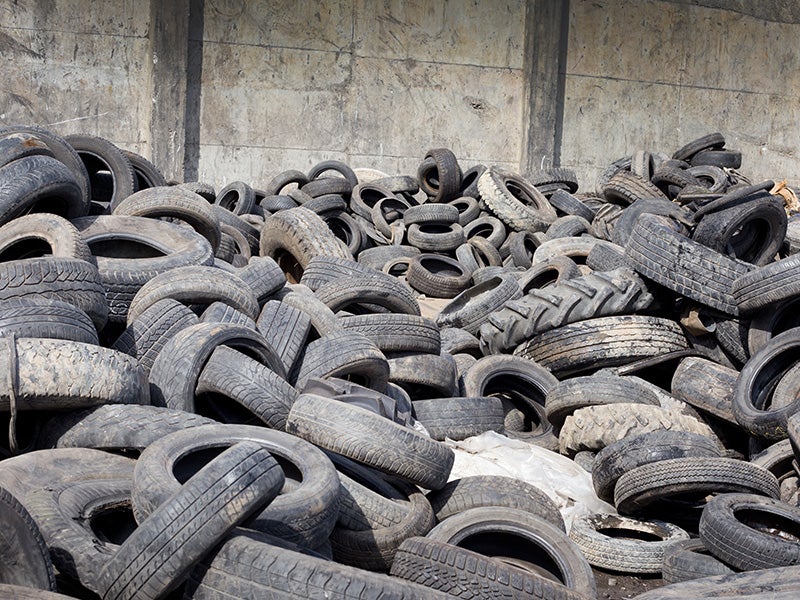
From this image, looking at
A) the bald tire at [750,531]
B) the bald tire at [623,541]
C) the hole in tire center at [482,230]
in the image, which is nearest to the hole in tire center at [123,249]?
the bald tire at [623,541]

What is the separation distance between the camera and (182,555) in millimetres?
2879

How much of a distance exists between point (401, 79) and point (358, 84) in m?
0.67

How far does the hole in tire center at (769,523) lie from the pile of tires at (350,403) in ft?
0.05

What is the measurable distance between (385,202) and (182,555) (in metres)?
9.45

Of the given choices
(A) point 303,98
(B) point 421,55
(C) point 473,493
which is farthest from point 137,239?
(B) point 421,55

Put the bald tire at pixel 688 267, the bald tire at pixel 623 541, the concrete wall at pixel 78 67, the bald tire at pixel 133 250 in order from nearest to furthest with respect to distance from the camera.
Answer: the bald tire at pixel 623 541 < the bald tire at pixel 133 250 < the bald tire at pixel 688 267 < the concrete wall at pixel 78 67

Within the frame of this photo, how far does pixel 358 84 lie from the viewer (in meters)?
14.4

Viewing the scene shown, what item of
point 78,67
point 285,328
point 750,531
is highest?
point 78,67

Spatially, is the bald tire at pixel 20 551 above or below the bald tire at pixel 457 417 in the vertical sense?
above

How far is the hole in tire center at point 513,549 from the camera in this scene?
4.04m

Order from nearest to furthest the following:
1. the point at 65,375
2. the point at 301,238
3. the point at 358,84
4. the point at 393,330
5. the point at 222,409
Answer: the point at 65,375, the point at 222,409, the point at 393,330, the point at 301,238, the point at 358,84

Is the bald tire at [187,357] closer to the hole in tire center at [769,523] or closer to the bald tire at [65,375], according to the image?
the bald tire at [65,375]

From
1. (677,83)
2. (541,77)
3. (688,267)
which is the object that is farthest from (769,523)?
(677,83)

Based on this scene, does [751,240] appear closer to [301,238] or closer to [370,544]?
[301,238]
